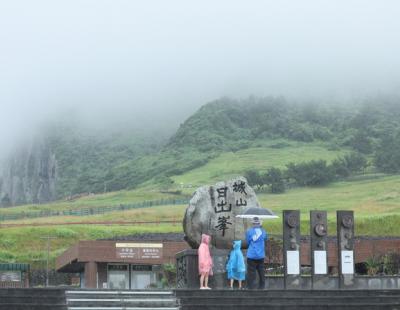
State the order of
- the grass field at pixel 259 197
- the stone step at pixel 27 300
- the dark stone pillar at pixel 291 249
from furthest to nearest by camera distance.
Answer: the grass field at pixel 259 197, the dark stone pillar at pixel 291 249, the stone step at pixel 27 300

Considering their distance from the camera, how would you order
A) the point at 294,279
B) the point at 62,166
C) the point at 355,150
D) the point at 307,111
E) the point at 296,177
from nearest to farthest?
1. the point at 294,279
2. the point at 296,177
3. the point at 355,150
4. the point at 307,111
5. the point at 62,166

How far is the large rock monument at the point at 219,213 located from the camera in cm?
2730

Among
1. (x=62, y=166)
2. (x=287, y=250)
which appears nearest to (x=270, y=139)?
(x=62, y=166)

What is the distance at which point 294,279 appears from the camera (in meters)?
25.0

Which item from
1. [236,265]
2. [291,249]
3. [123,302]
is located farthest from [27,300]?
[291,249]

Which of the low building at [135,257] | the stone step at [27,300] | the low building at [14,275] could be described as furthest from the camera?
the low building at [14,275]

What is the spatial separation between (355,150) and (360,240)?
104755mm

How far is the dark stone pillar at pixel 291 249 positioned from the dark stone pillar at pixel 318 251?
59 centimetres

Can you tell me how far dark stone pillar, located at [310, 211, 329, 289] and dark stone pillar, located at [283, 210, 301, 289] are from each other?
23.1 inches

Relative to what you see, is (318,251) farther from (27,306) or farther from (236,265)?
(27,306)

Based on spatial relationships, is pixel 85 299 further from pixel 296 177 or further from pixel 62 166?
pixel 62 166

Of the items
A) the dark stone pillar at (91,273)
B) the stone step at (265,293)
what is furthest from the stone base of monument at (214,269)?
the dark stone pillar at (91,273)

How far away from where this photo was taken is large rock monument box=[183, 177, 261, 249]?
27.3 meters

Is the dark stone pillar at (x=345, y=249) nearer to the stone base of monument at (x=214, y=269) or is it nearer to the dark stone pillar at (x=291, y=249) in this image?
the dark stone pillar at (x=291, y=249)
